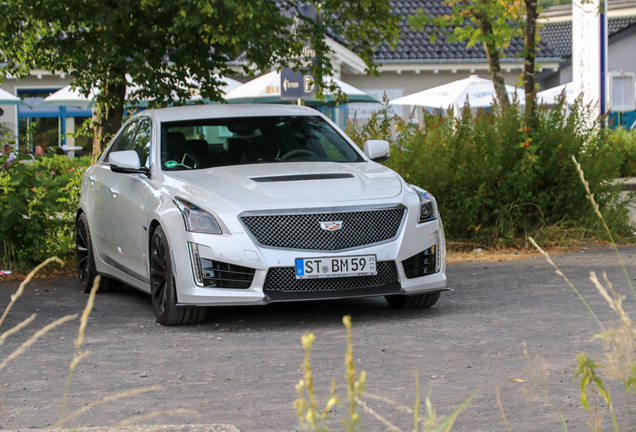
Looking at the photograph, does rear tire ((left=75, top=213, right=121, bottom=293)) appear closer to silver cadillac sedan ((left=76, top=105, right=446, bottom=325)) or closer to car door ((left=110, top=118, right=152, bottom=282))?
car door ((left=110, top=118, right=152, bottom=282))

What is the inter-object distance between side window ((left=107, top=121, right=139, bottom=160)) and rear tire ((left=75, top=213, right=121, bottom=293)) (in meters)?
0.73

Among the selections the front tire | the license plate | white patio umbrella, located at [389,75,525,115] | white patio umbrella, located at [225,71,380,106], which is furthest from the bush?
white patio umbrella, located at [389,75,525,115]

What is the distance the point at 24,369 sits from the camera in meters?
5.92

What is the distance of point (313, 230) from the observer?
6938mm

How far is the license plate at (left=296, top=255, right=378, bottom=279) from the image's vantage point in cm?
688

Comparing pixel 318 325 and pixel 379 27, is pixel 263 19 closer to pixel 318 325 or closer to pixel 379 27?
pixel 379 27

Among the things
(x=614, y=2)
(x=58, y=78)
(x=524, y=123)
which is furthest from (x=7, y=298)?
(x=614, y=2)

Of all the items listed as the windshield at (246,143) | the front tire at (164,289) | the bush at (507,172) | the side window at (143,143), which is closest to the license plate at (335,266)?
the front tire at (164,289)

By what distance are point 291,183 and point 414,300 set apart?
4.47ft

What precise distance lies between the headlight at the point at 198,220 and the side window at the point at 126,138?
2209mm

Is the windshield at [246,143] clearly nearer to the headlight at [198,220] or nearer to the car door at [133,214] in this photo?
the car door at [133,214]

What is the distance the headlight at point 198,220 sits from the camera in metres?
6.91

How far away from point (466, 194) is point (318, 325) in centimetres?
485

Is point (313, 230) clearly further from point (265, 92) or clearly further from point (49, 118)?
point (49, 118)
